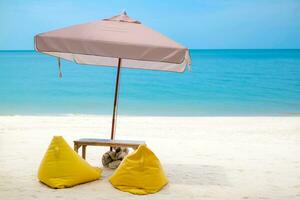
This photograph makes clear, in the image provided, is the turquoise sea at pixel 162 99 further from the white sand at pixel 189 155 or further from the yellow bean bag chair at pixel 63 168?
the yellow bean bag chair at pixel 63 168

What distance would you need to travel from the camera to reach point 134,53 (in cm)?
404

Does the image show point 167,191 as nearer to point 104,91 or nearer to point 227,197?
point 227,197

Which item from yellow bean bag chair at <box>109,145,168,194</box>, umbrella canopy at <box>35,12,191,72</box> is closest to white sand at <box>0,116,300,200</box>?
yellow bean bag chair at <box>109,145,168,194</box>

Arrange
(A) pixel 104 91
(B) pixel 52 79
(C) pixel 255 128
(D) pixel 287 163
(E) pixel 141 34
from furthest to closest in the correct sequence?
(B) pixel 52 79 < (A) pixel 104 91 < (C) pixel 255 128 < (D) pixel 287 163 < (E) pixel 141 34

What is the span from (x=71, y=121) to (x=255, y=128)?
12.5 feet

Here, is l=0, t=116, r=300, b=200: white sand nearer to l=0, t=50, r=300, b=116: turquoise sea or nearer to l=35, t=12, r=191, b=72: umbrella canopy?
l=35, t=12, r=191, b=72: umbrella canopy

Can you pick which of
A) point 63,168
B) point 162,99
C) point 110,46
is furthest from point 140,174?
point 162,99

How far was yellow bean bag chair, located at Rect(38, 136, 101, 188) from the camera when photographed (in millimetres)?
4188

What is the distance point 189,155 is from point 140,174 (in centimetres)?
193

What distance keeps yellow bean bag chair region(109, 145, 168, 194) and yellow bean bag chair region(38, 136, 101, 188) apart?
0.97 feet

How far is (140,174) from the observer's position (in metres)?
4.15

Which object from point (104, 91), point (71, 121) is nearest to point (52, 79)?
point (104, 91)

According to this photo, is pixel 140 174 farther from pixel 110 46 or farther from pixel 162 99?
pixel 162 99

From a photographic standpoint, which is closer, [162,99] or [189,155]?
[189,155]
